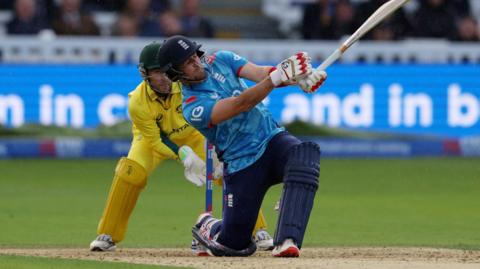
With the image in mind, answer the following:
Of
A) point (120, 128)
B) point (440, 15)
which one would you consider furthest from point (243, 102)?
point (440, 15)

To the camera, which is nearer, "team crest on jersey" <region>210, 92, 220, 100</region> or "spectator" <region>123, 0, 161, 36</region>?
"team crest on jersey" <region>210, 92, 220, 100</region>

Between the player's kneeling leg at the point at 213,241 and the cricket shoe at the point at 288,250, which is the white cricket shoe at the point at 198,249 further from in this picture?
the cricket shoe at the point at 288,250

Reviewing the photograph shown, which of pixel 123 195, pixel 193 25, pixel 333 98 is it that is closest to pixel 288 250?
pixel 123 195

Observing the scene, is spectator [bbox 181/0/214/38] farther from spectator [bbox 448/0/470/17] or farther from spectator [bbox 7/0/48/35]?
spectator [bbox 448/0/470/17]

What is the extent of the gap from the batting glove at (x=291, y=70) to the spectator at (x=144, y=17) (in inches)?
482

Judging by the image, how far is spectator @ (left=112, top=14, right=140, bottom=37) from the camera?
21359 millimetres

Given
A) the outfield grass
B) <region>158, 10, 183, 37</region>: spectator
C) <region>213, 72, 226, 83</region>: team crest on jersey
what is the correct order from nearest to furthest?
<region>213, 72, 226, 83</region>: team crest on jersey, the outfield grass, <region>158, 10, 183, 37</region>: spectator

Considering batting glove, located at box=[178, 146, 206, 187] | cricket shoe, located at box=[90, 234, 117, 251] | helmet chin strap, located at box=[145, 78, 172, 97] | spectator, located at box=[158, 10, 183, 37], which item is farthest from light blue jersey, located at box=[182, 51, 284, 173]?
spectator, located at box=[158, 10, 183, 37]

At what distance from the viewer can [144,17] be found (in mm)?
21391

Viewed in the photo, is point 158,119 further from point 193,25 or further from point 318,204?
point 193,25

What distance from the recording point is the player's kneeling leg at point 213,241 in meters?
10.0

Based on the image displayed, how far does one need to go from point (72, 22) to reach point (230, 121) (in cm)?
1198

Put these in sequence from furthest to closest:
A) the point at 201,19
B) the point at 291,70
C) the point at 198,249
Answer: the point at 201,19 < the point at 198,249 < the point at 291,70

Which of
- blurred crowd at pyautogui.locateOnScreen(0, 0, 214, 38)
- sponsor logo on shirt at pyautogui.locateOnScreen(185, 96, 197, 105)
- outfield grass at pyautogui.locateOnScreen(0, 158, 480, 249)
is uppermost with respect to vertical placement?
sponsor logo on shirt at pyautogui.locateOnScreen(185, 96, 197, 105)
